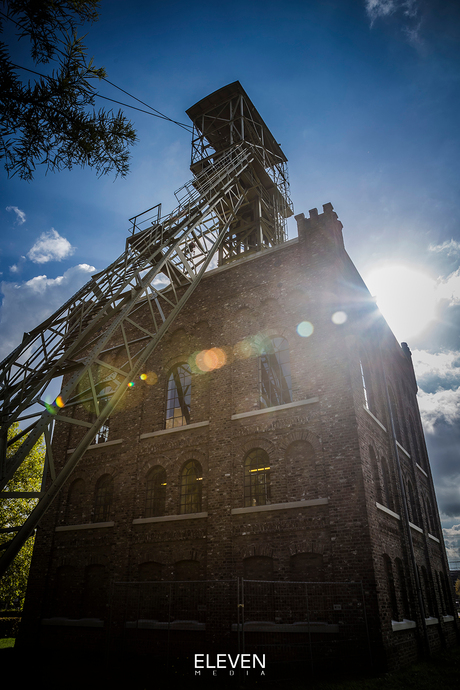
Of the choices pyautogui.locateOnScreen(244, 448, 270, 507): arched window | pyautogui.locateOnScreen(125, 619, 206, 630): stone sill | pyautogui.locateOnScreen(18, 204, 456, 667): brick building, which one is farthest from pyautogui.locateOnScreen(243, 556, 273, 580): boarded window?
pyautogui.locateOnScreen(125, 619, 206, 630): stone sill

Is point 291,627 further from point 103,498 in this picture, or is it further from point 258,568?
point 103,498

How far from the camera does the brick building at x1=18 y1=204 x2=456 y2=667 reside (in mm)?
10570

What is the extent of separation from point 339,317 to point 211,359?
4.62 meters

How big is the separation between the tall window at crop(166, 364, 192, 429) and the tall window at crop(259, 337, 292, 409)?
2824 mm

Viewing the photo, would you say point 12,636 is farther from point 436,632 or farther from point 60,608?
point 436,632

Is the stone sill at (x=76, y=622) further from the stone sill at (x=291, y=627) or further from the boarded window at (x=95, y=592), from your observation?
the stone sill at (x=291, y=627)

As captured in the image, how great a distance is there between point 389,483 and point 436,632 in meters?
6.40

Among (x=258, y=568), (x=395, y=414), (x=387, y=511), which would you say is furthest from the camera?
(x=395, y=414)

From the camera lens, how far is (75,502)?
1585 centimetres

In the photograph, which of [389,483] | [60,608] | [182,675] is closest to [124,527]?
[60,608]

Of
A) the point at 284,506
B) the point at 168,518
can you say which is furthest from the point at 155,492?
the point at 284,506

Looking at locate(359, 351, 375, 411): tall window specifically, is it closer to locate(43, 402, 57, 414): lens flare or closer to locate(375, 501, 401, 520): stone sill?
locate(375, 501, 401, 520): stone sill

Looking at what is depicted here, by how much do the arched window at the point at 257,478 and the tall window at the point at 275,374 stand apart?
1.59 meters

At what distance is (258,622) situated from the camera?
10539mm
